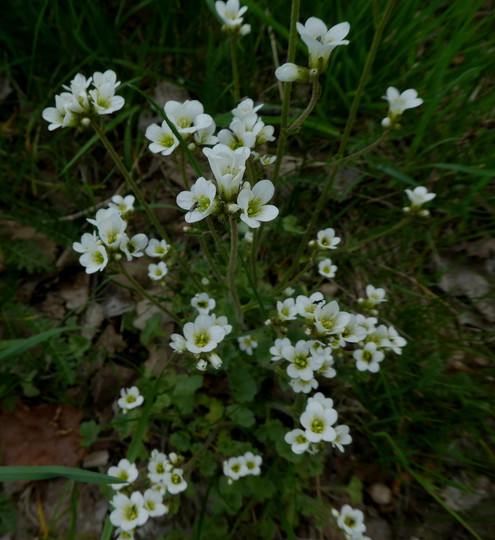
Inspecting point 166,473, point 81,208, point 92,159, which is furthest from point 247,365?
point 92,159

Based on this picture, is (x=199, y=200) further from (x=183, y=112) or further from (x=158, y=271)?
(x=158, y=271)

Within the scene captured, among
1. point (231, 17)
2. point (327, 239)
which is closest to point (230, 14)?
point (231, 17)

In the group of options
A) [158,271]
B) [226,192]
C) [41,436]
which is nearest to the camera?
[226,192]

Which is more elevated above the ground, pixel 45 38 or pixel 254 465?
pixel 45 38

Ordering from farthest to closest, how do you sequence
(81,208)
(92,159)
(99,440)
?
(92,159), (81,208), (99,440)

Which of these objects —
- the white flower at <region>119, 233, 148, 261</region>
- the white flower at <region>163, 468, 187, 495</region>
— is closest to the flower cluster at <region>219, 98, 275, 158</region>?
the white flower at <region>119, 233, 148, 261</region>

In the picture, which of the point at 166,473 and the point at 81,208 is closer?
the point at 166,473

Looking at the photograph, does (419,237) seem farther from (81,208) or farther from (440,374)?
(81,208)

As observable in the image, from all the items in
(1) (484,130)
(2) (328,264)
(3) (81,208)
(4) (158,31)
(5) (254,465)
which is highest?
(4) (158,31)
